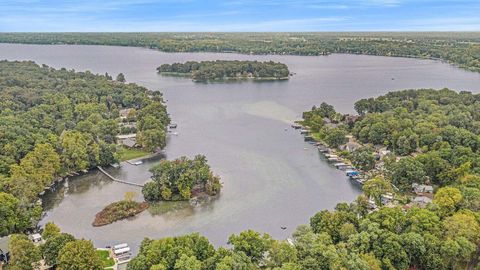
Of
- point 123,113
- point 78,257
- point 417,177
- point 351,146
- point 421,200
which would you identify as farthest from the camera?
point 123,113

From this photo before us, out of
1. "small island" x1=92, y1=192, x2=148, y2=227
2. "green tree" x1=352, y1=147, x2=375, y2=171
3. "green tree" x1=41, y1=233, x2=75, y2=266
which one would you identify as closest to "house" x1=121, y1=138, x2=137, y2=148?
"small island" x1=92, y1=192, x2=148, y2=227

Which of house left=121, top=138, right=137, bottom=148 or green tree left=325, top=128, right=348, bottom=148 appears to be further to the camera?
house left=121, top=138, right=137, bottom=148

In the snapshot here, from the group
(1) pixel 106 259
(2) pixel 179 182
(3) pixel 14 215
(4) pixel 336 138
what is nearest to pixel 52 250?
(1) pixel 106 259

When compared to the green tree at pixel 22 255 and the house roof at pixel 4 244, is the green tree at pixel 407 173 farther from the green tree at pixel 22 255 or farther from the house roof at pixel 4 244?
the house roof at pixel 4 244

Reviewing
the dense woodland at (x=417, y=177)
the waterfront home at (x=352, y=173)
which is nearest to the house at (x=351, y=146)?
the dense woodland at (x=417, y=177)

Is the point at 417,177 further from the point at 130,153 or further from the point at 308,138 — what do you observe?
the point at 130,153

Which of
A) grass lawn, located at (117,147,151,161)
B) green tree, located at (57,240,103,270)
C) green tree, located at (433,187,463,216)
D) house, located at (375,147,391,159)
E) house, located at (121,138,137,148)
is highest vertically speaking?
green tree, located at (433,187,463,216)

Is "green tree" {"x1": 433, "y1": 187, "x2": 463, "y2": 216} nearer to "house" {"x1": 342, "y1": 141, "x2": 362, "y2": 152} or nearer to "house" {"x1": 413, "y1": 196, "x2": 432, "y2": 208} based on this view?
"house" {"x1": 413, "y1": 196, "x2": 432, "y2": 208}

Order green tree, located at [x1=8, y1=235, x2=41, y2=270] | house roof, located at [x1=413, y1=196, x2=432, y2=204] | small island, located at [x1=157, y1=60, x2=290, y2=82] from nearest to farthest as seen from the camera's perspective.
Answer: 1. green tree, located at [x1=8, y1=235, x2=41, y2=270]
2. house roof, located at [x1=413, y1=196, x2=432, y2=204]
3. small island, located at [x1=157, y1=60, x2=290, y2=82]

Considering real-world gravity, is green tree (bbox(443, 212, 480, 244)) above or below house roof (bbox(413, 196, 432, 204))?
above
